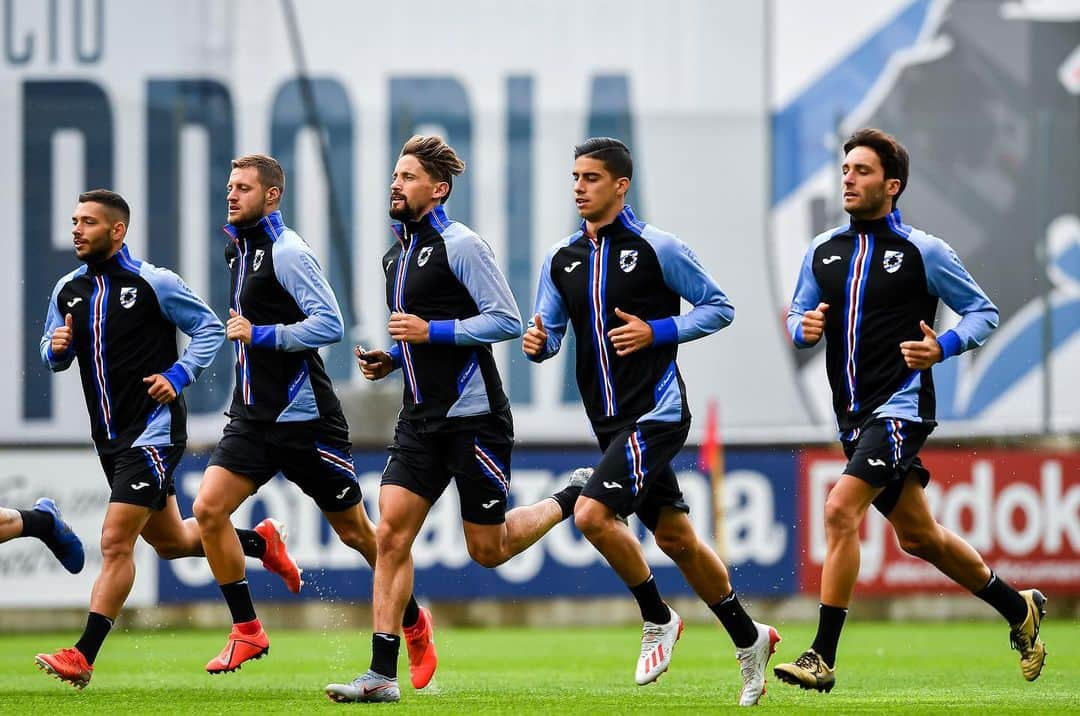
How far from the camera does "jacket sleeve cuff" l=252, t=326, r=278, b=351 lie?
336 inches

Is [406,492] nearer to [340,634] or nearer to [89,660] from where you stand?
[89,660]

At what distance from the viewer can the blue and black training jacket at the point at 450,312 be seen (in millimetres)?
8234

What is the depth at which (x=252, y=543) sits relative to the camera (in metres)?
9.56

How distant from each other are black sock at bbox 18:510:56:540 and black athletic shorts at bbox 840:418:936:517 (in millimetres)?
3932

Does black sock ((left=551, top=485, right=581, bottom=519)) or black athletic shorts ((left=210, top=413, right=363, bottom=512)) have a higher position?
black athletic shorts ((left=210, top=413, right=363, bottom=512))

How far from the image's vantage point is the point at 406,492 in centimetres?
808

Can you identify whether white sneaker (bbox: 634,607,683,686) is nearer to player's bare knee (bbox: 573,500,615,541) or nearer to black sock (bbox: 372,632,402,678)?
player's bare knee (bbox: 573,500,615,541)

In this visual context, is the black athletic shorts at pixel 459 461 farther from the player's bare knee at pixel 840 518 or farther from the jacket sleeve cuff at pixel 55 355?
the jacket sleeve cuff at pixel 55 355

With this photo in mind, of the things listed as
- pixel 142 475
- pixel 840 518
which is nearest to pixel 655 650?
pixel 840 518

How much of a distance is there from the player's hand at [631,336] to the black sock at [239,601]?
231cm

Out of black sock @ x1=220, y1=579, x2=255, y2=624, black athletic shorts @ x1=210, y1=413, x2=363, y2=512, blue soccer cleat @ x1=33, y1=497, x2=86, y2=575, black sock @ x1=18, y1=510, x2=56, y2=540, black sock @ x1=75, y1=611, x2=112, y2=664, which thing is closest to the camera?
black sock @ x1=75, y1=611, x2=112, y2=664

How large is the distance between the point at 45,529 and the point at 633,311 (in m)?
3.26

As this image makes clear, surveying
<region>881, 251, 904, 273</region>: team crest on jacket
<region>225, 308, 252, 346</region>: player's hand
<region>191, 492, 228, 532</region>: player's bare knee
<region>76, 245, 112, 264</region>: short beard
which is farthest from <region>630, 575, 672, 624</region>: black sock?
<region>76, 245, 112, 264</region>: short beard

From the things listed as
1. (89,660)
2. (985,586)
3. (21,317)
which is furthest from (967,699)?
(21,317)
